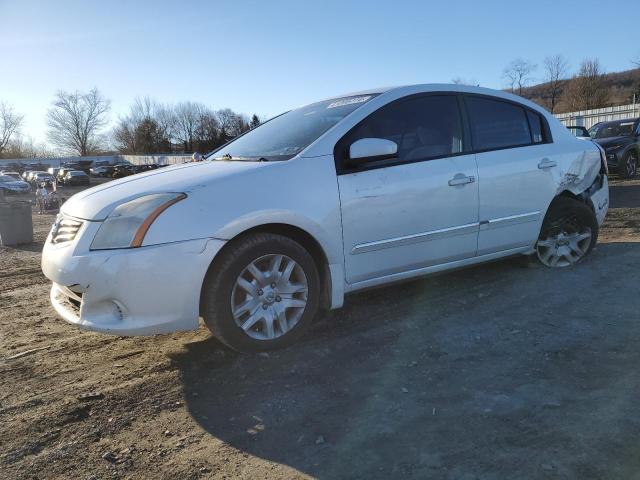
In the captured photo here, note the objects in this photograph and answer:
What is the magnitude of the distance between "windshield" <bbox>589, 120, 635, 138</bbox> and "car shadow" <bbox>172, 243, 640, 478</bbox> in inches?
511

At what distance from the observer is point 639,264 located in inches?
196

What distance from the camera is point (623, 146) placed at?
14328 mm

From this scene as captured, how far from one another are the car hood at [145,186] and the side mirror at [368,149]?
1.99ft

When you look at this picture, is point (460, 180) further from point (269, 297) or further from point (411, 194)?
point (269, 297)

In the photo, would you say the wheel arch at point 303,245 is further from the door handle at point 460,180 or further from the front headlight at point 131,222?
the door handle at point 460,180

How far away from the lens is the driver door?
358 cm

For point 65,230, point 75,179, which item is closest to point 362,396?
point 65,230

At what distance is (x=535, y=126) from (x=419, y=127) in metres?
1.40

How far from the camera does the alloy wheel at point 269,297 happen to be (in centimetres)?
322

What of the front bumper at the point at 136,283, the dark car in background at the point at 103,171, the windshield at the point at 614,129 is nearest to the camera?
the front bumper at the point at 136,283

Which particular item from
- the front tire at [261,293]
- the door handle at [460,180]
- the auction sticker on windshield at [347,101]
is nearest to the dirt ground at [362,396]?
the front tire at [261,293]

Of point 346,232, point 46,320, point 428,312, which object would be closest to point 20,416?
point 46,320

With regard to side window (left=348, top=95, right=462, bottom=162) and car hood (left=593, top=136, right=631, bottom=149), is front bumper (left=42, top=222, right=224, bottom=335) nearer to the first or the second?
side window (left=348, top=95, right=462, bottom=162)

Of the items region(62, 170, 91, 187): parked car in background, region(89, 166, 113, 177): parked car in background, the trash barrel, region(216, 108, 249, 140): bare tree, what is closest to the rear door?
the trash barrel
